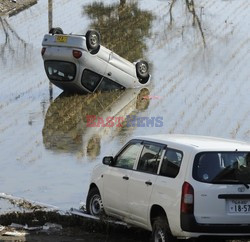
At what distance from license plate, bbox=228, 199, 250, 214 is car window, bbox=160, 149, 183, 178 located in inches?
30.1

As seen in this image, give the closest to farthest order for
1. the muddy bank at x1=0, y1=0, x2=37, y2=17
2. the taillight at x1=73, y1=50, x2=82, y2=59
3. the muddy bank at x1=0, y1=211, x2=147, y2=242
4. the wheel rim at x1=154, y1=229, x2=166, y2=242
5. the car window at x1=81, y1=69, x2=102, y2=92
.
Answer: the wheel rim at x1=154, y1=229, x2=166, y2=242
the muddy bank at x1=0, y1=211, x2=147, y2=242
the taillight at x1=73, y1=50, x2=82, y2=59
the car window at x1=81, y1=69, x2=102, y2=92
the muddy bank at x1=0, y1=0, x2=37, y2=17

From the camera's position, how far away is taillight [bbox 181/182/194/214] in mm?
10766

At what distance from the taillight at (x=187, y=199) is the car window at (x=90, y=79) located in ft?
63.0

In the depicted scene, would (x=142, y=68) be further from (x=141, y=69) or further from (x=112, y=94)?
(x=112, y=94)

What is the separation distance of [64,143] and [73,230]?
9851 millimetres

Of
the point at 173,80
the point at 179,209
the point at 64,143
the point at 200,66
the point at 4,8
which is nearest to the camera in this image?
the point at 179,209

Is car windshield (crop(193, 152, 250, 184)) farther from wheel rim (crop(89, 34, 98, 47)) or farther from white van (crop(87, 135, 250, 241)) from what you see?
wheel rim (crop(89, 34, 98, 47))

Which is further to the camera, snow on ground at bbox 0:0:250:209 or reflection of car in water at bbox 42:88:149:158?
reflection of car in water at bbox 42:88:149:158

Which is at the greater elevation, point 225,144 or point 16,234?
point 225,144

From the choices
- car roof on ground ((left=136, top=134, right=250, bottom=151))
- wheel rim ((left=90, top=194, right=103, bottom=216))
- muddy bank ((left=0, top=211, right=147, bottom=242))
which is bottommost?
muddy bank ((left=0, top=211, right=147, bottom=242))

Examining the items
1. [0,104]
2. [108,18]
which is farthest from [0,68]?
[108,18]

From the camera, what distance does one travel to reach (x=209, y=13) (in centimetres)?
4562

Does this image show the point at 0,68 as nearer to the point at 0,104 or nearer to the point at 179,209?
the point at 0,104

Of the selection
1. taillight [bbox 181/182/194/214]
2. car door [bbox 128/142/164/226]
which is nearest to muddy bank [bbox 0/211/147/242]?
car door [bbox 128/142/164/226]
